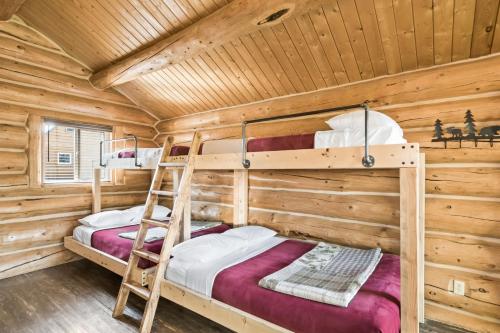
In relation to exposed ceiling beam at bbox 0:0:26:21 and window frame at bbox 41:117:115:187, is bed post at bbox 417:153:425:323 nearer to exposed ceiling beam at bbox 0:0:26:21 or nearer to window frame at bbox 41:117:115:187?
window frame at bbox 41:117:115:187

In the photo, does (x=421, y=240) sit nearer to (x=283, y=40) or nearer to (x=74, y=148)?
(x=283, y=40)

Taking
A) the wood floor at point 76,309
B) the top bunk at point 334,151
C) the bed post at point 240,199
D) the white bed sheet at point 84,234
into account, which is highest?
the top bunk at point 334,151

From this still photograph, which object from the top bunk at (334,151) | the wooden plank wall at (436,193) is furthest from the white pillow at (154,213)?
the wooden plank wall at (436,193)

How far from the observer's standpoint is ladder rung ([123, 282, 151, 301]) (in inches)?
91.9

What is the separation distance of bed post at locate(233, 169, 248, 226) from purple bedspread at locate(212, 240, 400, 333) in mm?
1383

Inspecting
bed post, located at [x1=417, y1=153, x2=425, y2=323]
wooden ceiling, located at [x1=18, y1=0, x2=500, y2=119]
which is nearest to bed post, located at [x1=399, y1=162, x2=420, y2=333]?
bed post, located at [x1=417, y1=153, x2=425, y2=323]

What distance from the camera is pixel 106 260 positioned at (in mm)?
3059

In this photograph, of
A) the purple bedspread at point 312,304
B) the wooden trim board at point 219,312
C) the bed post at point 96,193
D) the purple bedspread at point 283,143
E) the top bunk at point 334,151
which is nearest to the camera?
the purple bedspread at point 312,304

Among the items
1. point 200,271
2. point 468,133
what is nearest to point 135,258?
point 200,271

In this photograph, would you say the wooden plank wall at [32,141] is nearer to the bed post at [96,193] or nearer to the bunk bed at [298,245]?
the bed post at [96,193]

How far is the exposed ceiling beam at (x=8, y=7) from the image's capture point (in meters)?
3.02

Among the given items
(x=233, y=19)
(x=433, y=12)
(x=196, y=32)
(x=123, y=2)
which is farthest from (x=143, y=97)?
(x=433, y=12)

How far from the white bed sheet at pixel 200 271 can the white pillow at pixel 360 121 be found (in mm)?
1462

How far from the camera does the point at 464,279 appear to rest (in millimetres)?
2332
